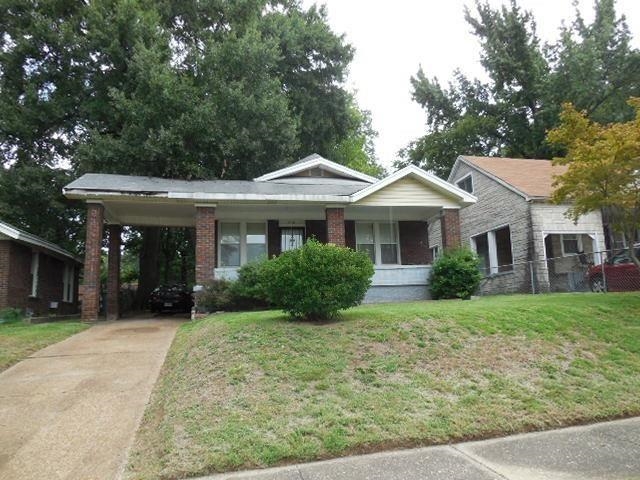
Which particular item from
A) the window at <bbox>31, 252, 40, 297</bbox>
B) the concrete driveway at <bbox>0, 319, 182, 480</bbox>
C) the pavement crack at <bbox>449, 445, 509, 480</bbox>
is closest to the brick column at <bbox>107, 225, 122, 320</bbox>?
the window at <bbox>31, 252, 40, 297</bbox>

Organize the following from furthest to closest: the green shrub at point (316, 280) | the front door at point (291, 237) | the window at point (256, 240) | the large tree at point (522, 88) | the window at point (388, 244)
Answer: the large tree at point (522, 88) < the window at point (388, 244) < the front door at point (291, 237) < the window at point (256, 240) < the green shrub at point (316, 280)

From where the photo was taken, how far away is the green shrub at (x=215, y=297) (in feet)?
42.7

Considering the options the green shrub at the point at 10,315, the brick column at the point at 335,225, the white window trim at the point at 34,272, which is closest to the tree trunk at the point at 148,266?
the white window trim at the point at 34,272

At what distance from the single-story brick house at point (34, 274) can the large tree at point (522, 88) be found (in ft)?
79.4

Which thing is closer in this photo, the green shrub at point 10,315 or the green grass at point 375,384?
the green grass at point 375,384

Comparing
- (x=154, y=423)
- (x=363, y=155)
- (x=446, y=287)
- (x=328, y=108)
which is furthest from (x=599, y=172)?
(x=363, y=155)

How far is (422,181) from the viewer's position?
15734 mm

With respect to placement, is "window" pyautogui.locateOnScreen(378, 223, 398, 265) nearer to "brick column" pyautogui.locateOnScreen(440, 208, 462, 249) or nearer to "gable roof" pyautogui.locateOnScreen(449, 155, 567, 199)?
"brick column" pyautogui.locateOnScreen(440, 208, 462, 249)

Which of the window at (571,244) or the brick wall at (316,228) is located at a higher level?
the brick wall at (316,228)

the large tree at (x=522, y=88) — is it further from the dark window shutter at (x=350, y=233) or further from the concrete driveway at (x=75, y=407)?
the concrete driveway at (x=75, y=407)

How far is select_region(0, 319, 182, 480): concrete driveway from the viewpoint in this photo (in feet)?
14.3

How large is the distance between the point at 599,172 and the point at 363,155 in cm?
3318

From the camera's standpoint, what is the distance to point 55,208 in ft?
71.9

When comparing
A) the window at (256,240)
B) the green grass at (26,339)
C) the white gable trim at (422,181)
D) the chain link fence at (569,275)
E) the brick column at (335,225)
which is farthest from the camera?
the window at (256,240)
